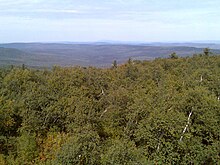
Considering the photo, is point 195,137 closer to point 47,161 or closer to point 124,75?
→ point 47,161

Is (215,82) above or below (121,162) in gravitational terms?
above

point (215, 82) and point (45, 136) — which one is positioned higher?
point (215, 82)

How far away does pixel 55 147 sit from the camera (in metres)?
17.2

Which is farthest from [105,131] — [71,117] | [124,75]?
[124,75]

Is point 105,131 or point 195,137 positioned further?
point 105,131

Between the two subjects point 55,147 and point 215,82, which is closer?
point 55,147

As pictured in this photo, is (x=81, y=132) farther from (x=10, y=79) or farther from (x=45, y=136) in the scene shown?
(x=10, y=79)

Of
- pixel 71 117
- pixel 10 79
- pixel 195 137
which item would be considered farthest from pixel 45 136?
pixel 10 79

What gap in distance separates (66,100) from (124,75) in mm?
13770

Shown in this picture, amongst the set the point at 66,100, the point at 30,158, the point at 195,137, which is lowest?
the point at 30,158

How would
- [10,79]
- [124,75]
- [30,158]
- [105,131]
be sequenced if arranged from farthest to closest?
1. [124,75]
2. [10,79]
3. [105,131]
4. [30,158]

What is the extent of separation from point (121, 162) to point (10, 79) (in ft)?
72.1

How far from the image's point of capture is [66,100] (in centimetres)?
2130

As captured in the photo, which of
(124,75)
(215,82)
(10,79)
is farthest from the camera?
(124,75)
